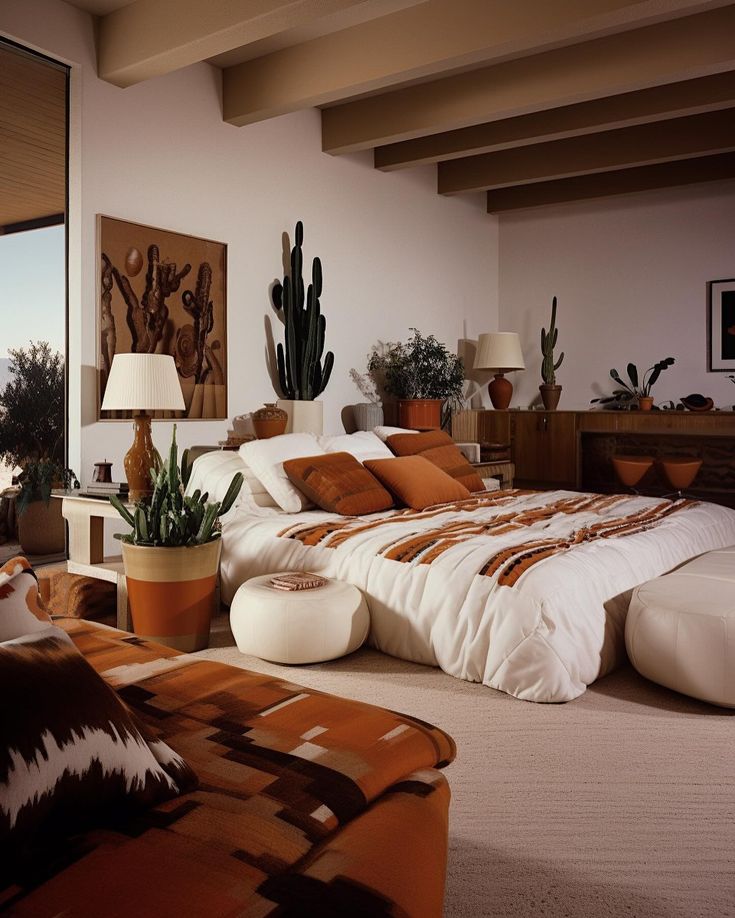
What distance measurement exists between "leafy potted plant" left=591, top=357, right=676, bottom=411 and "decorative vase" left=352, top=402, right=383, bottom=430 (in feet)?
8.30

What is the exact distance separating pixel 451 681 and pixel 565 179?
5908 mm

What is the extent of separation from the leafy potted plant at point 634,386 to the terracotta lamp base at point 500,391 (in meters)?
0.91

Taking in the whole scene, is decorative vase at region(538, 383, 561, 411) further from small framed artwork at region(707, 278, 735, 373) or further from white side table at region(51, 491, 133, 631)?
white side table at region(51, 491, 133, 631)

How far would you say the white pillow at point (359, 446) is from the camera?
465 cm

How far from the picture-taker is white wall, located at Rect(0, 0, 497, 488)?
4289mm

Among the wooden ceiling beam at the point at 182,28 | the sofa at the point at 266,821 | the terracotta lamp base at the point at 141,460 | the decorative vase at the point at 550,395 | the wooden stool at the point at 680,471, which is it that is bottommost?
the sofa at the point at 266,821

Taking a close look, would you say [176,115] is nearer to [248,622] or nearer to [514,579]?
[248,622]

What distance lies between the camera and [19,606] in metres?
1.28

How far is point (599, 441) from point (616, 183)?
239 centimetres

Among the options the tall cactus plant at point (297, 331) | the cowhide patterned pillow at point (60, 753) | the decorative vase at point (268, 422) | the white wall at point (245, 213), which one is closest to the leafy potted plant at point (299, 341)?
the tall cactus plant at point (297, 331)

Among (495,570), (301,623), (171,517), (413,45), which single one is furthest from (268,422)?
(495,570)

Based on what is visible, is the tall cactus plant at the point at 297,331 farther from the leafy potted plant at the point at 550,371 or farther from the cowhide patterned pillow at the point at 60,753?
the cowhide patterned pillow at the point at 60,753

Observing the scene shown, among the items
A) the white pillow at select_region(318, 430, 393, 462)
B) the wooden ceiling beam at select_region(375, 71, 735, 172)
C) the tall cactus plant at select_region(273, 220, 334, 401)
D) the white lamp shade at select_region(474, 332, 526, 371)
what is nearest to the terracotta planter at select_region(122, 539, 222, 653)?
the white pillow at select_region(318, 430, 393, 462)

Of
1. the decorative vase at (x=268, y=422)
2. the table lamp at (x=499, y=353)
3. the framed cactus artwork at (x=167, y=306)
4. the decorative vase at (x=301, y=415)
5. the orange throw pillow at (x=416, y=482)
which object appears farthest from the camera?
the table lamp at (x=499, y=353)
